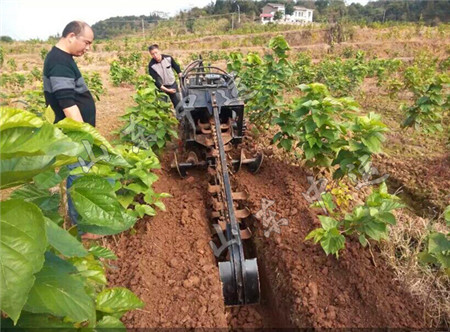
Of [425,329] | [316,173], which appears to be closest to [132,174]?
[316,173]

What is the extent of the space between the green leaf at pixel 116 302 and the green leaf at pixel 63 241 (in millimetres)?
429

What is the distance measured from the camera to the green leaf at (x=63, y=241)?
2.81ft

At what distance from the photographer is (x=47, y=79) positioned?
3.11m

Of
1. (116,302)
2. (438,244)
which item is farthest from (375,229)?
(116,302)

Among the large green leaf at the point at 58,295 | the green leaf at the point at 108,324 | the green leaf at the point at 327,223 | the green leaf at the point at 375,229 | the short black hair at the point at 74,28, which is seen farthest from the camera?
the short black hair at the point at 74,28

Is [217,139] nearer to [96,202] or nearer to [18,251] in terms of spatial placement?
[96,202]

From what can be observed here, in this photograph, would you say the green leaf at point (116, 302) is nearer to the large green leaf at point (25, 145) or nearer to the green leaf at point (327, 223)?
the large green leaf at point (25, 145)

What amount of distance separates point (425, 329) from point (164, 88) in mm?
5383

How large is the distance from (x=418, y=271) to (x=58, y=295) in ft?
9.38

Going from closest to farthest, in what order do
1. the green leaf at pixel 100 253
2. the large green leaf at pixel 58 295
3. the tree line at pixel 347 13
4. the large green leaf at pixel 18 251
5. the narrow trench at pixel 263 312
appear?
the large green leaf at pixel 18 251 → the large green leaf at pixel 58 295 → the green leaf at pixel 100 253 → the narrow trench at pixel 263 312 → the tree line at pixel 347 13

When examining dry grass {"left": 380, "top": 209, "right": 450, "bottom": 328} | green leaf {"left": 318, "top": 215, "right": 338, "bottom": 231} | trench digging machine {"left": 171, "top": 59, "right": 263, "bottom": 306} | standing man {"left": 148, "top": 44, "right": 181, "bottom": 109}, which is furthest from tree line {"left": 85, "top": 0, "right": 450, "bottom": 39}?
green leaf {"left": 318, "top": 215, "right": 338, "bottom": 231}

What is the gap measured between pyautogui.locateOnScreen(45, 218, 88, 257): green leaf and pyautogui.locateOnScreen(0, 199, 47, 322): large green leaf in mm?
109

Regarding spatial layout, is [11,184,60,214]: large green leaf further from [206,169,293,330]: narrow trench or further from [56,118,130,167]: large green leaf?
[206,169,293,330]: narrow trench

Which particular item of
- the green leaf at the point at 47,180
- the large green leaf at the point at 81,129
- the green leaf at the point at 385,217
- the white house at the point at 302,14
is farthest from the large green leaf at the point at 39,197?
the white house at the point at 302,14
